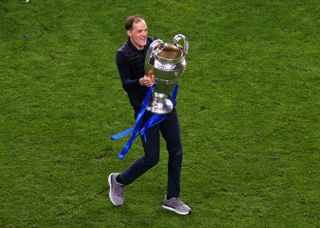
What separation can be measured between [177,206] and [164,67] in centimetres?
149

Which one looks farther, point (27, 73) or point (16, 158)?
point (27, 73)

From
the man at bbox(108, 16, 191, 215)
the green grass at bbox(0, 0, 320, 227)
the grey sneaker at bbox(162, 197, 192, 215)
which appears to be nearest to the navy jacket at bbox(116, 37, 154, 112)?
the man at bbox(108, 16, 191, 215)

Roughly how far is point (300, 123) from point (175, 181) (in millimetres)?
2203

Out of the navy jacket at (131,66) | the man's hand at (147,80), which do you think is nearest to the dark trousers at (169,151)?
the navy jacket at (131,66)

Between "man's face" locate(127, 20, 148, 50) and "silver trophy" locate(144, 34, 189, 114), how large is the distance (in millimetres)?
153

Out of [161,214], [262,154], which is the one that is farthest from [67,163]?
[262,154]

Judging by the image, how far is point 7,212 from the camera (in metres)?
7.25

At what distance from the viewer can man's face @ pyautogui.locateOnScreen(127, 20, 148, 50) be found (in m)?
6.61

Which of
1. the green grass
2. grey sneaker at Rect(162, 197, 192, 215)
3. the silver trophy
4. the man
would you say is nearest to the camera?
the silver trophy

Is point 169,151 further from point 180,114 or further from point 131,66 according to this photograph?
point 180,114

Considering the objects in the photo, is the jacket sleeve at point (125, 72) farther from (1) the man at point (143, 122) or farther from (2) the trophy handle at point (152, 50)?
(2) the trophy handle at point (152, 50)

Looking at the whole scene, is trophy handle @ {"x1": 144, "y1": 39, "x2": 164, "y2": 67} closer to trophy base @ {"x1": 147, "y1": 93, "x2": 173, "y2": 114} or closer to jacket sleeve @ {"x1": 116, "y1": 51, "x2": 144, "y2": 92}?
jacket sleeve @ {"x1": 116, "y1": 51, "x2": 144, "y2": 92}

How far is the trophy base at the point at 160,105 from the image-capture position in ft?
22.2

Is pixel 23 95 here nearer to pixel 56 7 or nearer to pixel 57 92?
pixel 57 92
